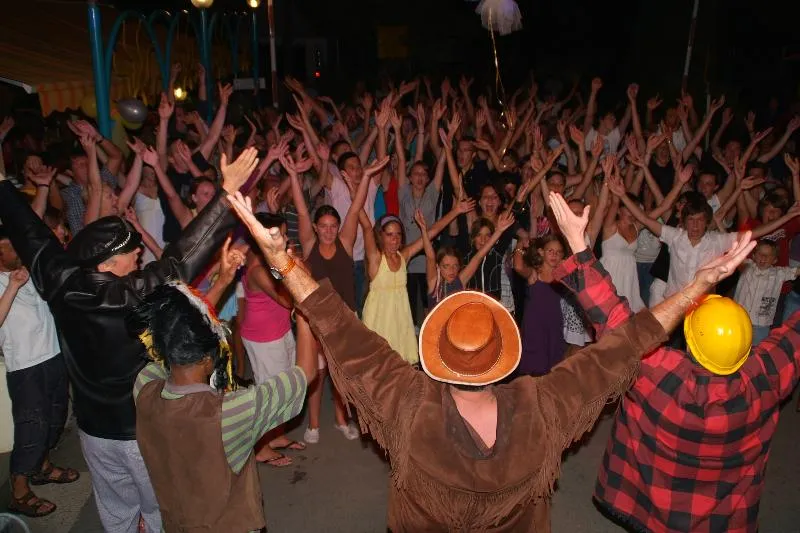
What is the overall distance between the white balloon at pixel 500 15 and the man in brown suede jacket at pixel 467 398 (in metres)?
5.79

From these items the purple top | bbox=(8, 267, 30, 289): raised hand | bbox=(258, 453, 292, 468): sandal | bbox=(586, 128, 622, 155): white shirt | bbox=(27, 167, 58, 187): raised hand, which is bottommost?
bbox=(258, 453, 292, 468): sandal

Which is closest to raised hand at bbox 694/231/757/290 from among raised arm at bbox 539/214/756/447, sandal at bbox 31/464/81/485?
raised arm at bbox 539/214/756/447

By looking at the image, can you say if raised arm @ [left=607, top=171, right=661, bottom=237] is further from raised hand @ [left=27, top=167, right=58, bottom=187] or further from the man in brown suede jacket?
raised hand @ [left=27, top=167, right=58, bottom=187]

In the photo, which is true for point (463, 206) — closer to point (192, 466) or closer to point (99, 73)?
point (192, 466)

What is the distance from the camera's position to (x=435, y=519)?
2.19 m

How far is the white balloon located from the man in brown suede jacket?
5.79m

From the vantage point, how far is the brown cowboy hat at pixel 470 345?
2.08 metres

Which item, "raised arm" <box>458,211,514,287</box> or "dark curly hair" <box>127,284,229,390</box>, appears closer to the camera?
"dark curly hair" <box>127,284,229,390</box>

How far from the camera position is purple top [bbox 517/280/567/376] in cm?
517

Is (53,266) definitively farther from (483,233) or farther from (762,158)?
(762,158)

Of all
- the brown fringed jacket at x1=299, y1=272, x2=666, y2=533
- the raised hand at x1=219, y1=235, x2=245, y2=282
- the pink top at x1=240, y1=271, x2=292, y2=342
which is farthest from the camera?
the pink top at x1=240, y1=271, x2=292, y2=342

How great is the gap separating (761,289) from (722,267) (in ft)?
11.8

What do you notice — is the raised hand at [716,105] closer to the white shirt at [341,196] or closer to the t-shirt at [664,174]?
the t-shirt at [664,174]

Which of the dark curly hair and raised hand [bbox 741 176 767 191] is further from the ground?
raised hand [bbox 741 176 767 191]
